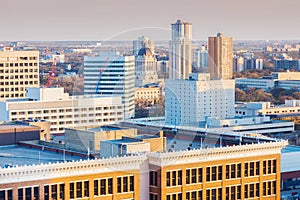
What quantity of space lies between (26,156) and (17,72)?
226 ft

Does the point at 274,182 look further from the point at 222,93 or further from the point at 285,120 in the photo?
the point at 222,93

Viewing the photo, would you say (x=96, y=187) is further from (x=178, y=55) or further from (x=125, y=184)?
(x=178, y=55)

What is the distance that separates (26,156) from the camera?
3666 centimetres

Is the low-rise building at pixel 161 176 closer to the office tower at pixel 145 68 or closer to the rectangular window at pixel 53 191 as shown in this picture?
the rectangular window at pixel 53 191

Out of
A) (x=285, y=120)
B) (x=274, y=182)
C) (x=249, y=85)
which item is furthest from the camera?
(x=249, y=85)

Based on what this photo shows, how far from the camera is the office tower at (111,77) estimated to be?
32562 mm

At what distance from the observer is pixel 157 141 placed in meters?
35.9

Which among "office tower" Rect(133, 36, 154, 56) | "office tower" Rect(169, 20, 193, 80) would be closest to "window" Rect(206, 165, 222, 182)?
"office tower" Rect(169, 20, 193, 80)

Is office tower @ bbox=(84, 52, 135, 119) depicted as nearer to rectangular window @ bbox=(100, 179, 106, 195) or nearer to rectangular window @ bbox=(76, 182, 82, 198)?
rectangular window @ bbox=(100, 179, 106, 195)

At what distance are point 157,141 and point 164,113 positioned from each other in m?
1.16

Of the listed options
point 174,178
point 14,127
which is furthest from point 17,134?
point 174,178

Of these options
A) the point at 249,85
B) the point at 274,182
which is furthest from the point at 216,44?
the point at 274,182

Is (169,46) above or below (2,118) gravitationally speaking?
above

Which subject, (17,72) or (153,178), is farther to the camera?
(17,72)
